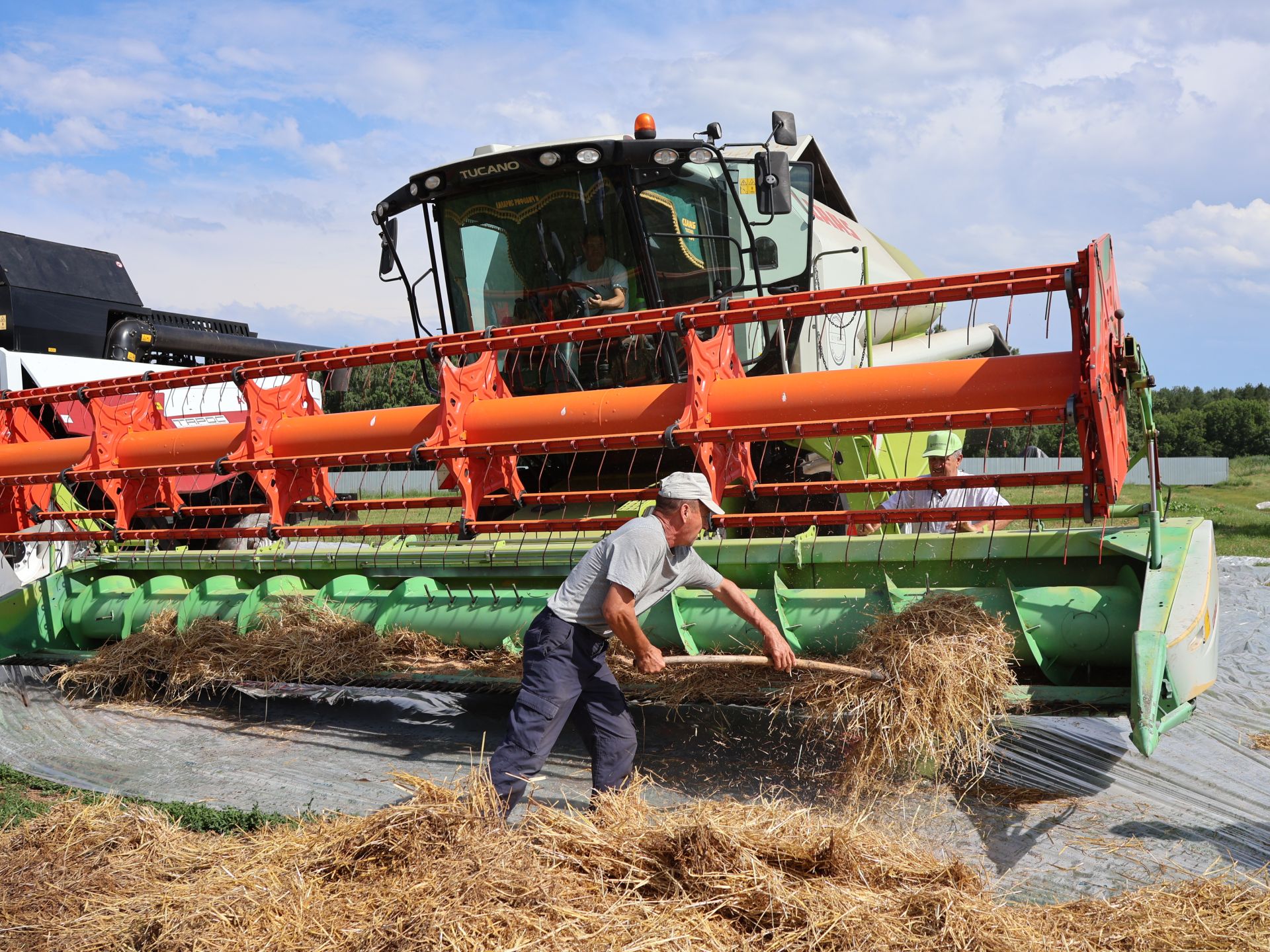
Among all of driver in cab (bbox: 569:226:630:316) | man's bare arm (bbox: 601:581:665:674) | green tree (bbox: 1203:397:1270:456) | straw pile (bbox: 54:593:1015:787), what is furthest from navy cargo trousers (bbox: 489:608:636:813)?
green tree (bbox: 1203:397:1270:456)

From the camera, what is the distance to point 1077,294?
398 cm

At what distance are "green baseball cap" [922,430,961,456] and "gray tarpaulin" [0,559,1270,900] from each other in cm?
139

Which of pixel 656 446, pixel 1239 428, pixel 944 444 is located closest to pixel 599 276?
pixel 656 446

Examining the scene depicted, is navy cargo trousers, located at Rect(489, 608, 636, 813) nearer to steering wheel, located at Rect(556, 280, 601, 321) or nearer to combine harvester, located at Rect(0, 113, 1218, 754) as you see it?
combine harvester, located at Rect(0, 113, 1218, 754)

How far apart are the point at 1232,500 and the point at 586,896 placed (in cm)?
1881

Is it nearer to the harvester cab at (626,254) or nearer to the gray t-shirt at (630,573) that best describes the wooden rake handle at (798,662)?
the gray t-shirt at (630,573)

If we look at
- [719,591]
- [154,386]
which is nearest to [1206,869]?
[719,591]

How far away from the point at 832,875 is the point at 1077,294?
2365 mm

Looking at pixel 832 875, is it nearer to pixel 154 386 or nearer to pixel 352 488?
pixel 154 386

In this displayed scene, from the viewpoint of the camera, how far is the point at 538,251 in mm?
6320

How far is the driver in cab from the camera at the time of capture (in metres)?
6.10

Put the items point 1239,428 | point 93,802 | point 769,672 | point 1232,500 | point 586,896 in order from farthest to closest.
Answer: point 1239,428
point 1232,500
point 769,672
point 93,802
point 586,896

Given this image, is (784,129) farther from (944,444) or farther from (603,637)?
(603,637)

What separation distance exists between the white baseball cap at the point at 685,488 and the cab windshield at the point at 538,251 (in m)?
2.63
